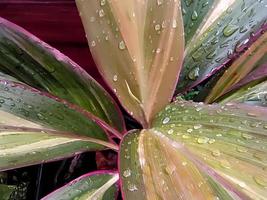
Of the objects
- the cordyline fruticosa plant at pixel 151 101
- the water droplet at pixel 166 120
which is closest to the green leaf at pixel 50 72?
the cordyline fruticosa plant at pixel 151 101

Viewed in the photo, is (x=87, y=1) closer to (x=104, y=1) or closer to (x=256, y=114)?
(x=104, y=1)

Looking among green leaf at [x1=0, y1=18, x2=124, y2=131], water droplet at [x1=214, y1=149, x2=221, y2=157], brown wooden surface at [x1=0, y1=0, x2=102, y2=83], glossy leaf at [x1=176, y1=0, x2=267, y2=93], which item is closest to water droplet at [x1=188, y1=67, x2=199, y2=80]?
glossy leaf at [x1=176, y1=0, x2=267, y2=93]

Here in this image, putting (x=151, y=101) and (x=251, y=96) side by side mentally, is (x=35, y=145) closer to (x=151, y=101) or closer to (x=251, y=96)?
(x=151, y=101)

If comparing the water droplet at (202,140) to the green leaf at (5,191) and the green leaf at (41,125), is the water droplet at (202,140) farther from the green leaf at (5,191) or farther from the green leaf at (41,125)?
the green leaf at (5,191)

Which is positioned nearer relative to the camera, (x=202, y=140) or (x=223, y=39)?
(x=202, y=140)

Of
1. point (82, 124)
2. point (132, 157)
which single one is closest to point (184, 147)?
point (132, 157)

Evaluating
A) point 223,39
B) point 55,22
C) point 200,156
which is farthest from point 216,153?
point 55,22
